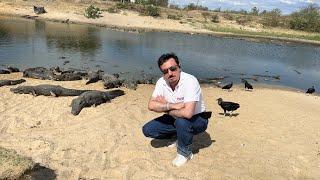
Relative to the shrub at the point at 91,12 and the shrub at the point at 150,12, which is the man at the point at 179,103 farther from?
the shrub at the point at 150,12

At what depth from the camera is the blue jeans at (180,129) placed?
6707 mm

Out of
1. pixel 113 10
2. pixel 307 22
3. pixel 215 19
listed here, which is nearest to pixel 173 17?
pixel 215 19

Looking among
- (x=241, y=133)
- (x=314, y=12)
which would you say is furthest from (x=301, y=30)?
(x=241, y=133)

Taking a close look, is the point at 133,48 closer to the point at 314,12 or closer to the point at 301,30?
the point at 301,30

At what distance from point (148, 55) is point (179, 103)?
17253mm

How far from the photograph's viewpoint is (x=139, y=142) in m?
7.86

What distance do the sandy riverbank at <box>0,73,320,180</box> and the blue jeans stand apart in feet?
0.94

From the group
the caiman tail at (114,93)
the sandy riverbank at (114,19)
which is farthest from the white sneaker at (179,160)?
the sandy riverbank at (114,19)

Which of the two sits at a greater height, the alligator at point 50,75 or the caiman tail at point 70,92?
the caiman tail at point 70,92

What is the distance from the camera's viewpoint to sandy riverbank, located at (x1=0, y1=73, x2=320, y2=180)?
6.73 m

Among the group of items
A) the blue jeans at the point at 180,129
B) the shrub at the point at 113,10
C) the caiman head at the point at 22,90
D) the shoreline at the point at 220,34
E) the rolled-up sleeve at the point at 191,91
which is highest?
the rolled-up sleeve at the point at 191,91

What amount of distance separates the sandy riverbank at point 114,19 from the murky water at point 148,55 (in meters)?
8.43

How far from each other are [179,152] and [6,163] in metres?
2.56

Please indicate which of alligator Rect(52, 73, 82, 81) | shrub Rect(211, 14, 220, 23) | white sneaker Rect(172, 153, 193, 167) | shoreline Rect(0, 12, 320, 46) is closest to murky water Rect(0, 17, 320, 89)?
alligator Rect(52, 73, 82, 81)
